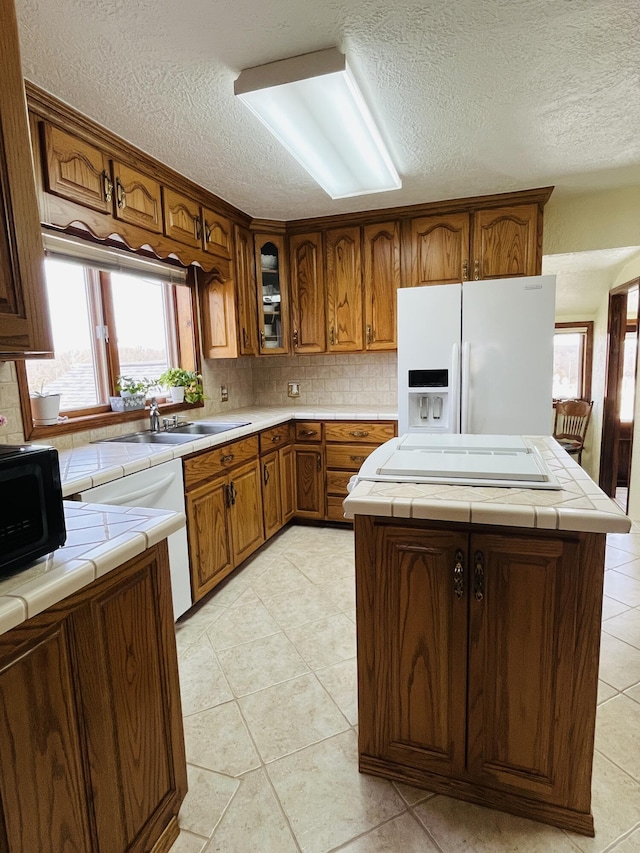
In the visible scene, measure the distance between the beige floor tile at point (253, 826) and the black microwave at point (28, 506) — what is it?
3.20ft

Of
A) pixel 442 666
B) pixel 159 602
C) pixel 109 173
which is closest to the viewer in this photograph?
pixel 159 602

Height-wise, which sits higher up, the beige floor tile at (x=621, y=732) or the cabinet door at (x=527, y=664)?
the cabinet door at (x=527, y=664)

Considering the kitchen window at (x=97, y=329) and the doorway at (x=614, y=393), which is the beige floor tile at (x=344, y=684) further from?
the doorway at (x=614, y=393)

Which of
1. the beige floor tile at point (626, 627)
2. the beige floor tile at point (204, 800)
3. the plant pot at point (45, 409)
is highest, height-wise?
the plant pot at point (45, 409)

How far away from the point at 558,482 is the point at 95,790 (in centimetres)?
136

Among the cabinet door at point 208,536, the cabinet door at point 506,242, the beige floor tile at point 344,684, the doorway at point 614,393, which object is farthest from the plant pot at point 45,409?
the doorway at point 614,393

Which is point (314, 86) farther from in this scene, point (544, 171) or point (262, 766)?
point (262, 766)

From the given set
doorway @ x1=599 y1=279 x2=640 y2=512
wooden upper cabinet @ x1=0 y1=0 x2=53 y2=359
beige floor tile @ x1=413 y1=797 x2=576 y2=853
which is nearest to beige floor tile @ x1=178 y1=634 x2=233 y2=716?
beige floor tile @ x1=413 y1=797 x2=576 y2=853

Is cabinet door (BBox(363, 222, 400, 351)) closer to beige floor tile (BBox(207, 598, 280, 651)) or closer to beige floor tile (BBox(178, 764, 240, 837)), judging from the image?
beige floor tile (BBox(207, 598, 280, 651))

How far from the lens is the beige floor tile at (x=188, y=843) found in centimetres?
123

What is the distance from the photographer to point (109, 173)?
2133 millimetres

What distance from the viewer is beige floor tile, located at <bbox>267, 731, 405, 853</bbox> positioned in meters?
1.27

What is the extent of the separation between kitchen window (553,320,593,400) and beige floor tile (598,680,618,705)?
476 centimetres

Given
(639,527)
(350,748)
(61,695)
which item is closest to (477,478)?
(350,748)
